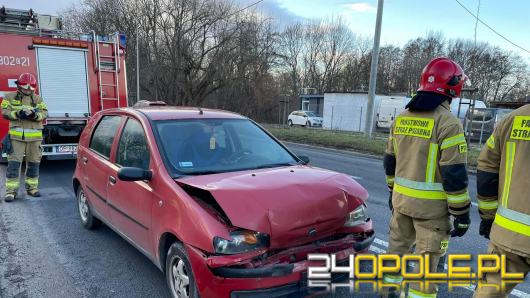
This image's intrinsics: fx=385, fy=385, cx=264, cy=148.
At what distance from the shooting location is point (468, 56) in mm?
48812

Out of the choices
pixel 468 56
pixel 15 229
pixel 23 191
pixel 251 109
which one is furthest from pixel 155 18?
pixel 468 56

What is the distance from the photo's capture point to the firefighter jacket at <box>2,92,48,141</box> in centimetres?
620

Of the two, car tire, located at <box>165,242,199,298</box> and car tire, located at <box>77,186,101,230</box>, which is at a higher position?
car tire, located at <box>165,242,199,298</box>

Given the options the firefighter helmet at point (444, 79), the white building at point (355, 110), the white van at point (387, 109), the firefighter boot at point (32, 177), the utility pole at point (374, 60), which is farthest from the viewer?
the white building at point (355, 110)

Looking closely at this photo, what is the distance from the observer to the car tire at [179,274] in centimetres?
274

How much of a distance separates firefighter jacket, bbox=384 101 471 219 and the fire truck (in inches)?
299

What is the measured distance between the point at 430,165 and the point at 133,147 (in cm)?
271

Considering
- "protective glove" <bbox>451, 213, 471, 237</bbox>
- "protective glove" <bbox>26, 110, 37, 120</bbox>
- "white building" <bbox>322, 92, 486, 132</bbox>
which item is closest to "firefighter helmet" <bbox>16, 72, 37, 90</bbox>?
"protective glove" <bbox>26, 110, 37, 120</bbox>

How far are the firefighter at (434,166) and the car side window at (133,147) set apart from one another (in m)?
2.22

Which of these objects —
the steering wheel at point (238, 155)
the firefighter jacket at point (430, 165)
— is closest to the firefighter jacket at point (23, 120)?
the steering wheel at point (238, 155)

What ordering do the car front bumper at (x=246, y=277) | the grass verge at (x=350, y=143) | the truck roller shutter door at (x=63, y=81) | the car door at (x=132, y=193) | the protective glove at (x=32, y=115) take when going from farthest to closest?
the grass verge at (x=350, y=143) → the truck roller shutter door at (x=63, y=81) → the protective glove at (x=32, y=115) → the car door at (x=132, y=193) → the car front bumper at (x=246, y=277)

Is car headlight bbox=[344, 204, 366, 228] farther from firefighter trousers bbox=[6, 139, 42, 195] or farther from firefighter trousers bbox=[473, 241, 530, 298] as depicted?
firefighter trousers bbox=[6, 139, 42, 195]

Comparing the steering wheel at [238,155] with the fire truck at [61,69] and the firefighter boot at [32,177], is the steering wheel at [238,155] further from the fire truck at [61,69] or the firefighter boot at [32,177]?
the fire truck at [61,69]

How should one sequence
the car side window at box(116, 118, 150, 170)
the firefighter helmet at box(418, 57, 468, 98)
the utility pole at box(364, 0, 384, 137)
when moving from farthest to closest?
the utility pole at box(364, 0, 384, 137) → the car side window at box(116, 118, 150, 170) → the firefighter helmet at box(418, 57, 468, 98)
